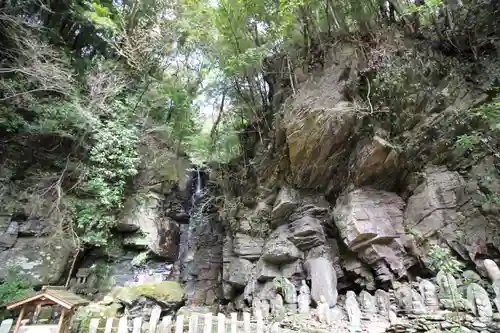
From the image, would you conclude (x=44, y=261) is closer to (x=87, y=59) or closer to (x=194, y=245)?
(x=194, y=245)

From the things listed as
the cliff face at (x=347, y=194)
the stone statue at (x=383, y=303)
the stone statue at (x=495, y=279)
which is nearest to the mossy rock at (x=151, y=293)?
the cliff face at (x=347, y=194)

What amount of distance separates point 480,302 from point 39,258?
10863 millimetres

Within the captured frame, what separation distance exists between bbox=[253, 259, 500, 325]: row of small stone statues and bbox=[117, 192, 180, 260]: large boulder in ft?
19.2

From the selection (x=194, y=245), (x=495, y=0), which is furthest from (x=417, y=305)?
(x=194, y=245)

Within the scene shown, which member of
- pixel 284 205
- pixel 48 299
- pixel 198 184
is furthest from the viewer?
pixel 198 184

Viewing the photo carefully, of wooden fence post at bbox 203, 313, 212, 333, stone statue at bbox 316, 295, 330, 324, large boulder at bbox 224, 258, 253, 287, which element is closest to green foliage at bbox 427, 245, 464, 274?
stone statue at bbox 316, 295, 330, 324

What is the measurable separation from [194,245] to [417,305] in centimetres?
957

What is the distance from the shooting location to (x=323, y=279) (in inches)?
293

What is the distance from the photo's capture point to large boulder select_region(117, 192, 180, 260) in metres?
10.2

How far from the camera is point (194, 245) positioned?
12.6 m

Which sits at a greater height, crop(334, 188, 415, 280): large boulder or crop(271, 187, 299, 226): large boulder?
crop(271, 187, 299, 226): large boulder

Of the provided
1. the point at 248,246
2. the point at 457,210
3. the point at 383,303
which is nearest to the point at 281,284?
the point at 248,246

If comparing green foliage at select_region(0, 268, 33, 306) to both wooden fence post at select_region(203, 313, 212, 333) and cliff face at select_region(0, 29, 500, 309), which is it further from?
wooden fence post at select_region(203, 313, 212, 333)

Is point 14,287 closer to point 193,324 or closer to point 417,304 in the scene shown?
point 193,324
